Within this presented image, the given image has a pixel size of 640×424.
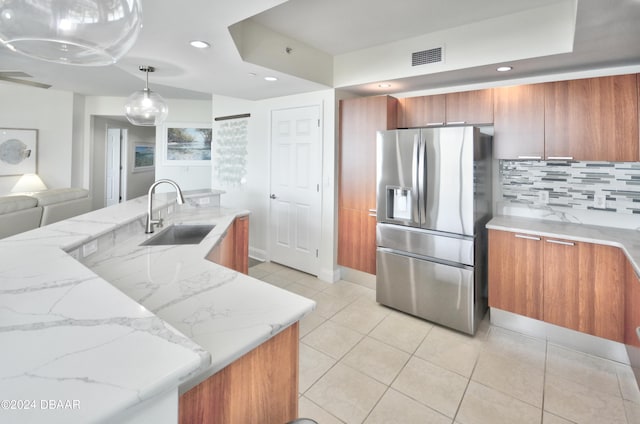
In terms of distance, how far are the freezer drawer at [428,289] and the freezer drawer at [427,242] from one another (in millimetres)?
75

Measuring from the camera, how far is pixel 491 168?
310 cm

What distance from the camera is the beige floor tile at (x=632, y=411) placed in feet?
5.81

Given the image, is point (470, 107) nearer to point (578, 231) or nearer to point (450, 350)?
point (578, 231)

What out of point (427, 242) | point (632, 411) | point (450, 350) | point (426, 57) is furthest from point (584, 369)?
point (426, 57)

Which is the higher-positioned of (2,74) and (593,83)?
(2,74)

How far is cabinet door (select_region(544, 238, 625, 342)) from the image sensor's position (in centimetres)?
221

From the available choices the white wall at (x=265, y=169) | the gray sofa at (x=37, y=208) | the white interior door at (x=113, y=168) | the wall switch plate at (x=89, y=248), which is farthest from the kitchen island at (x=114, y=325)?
the white interior door at (x=113, y=168)

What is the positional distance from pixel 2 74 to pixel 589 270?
704 cm

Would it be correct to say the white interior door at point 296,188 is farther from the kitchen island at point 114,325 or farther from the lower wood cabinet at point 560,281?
the kitchen island at point 114,325

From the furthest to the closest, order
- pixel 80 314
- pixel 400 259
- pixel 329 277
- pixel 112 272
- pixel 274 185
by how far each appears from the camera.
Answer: pixel 274 185 → pixel 329 277 → pixel 400 259 → pixel 112 272 → pixel 80 314

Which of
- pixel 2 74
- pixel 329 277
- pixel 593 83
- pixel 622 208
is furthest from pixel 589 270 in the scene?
pixel 2 74

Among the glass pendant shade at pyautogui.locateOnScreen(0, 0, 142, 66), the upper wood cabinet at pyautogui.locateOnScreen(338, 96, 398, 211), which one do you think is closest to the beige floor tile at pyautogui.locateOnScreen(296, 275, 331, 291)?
the upper wood cabinet at pyautogui.locateOnScreen(338, 96, 398, 211)

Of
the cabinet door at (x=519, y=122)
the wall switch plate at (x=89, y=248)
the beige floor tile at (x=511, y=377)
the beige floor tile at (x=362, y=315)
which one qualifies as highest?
the cabinet door at (x=519, y=122)

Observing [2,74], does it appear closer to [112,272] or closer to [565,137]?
[112,272]
